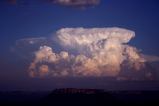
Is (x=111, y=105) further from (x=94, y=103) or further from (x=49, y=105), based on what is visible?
(x=49, y=105)

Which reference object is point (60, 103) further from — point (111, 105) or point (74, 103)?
point (111, 105)

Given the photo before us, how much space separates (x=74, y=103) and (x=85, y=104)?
24.8 ft

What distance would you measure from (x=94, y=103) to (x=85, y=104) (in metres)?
6.69

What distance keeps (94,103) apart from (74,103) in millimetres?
11959

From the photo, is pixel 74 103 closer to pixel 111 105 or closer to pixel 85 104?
pixel 85 104

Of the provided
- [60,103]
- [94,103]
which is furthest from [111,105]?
[60,103]

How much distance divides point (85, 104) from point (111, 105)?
15212mm

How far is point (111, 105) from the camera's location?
192750mm

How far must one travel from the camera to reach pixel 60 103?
200m

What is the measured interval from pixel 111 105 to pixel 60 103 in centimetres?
3076

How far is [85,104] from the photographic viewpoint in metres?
195

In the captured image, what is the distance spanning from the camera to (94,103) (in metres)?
199

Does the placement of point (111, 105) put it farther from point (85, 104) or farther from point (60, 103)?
point (60, 103)

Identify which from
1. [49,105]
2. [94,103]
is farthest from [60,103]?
[94,103]
